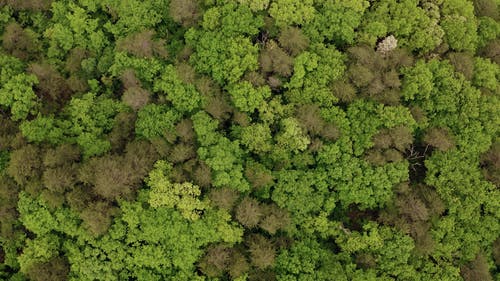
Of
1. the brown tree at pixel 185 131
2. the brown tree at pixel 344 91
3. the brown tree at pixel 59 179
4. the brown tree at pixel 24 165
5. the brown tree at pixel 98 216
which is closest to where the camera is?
the brown tree at pixel 98 216

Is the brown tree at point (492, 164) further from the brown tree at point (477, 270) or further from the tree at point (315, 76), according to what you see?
the tree at point (315, 76)

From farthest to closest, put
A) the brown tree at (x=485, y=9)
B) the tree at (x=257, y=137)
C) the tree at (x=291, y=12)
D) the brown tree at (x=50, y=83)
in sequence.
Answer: the brown tree at (x=485, y=9), the tree at (x=291, y=12), the brown tree at (x=50, y=83), the tree at (x=257, y=137)

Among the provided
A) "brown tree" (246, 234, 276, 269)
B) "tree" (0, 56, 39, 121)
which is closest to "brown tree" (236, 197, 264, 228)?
"brown tree" (246, 234, 276, 269)

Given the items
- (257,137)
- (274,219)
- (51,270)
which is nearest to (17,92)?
(51,270)

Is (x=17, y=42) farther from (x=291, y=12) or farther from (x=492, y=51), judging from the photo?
(x=492, y=51)

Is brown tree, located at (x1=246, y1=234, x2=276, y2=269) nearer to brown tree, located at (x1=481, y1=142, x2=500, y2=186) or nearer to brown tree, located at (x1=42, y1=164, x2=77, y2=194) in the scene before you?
brown tree, located at (x1=42, y1=164, x2=77, y2=194)

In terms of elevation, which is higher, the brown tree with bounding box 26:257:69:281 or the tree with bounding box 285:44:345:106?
the tree with bounding box 285:44:345:106

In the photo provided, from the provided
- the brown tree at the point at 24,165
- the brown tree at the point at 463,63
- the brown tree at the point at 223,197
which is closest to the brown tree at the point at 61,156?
the brown tree at the point at 24,165

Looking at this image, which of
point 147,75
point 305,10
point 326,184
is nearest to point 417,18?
point 305,10

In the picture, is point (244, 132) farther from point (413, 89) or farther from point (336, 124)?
point (413, 89)
